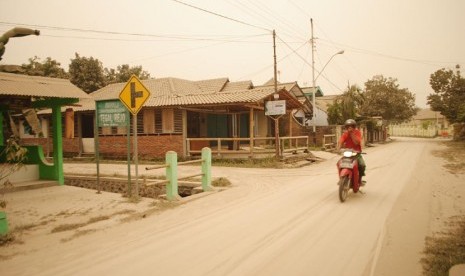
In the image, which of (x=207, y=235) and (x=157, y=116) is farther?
(x=157, y=116)

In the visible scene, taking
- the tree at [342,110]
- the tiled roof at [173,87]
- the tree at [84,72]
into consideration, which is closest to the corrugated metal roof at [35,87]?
the tiled roof at [173,87]

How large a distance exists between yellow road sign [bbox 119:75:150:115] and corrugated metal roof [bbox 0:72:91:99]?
2372 mm

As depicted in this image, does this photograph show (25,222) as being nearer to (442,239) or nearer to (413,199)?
(442,239)

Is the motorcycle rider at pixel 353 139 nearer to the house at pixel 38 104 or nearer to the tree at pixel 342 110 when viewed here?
the house at pixel 38 104

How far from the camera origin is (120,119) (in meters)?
9.52

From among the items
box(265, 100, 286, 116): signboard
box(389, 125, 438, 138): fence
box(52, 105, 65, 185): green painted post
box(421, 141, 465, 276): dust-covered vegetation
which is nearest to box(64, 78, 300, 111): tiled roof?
box(265, 100, 286, 116): signboard

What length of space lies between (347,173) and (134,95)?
5.38 m

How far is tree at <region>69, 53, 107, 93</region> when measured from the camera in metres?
37.0

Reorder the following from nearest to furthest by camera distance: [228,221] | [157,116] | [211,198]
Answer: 1. [228,221]
2. [211,198]
3. [157,116]

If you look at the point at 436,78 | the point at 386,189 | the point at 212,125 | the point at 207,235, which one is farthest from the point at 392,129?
the point at 207,235

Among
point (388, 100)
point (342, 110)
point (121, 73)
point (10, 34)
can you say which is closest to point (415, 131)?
point (388, 100)

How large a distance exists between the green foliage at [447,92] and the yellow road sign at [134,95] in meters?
40.7

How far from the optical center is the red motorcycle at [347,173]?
8055 mm

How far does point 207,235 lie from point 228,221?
0.94 m
